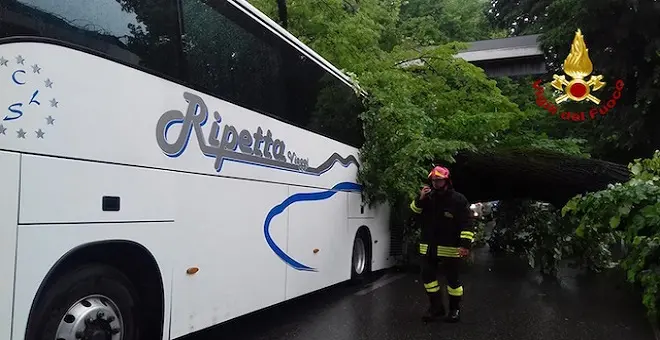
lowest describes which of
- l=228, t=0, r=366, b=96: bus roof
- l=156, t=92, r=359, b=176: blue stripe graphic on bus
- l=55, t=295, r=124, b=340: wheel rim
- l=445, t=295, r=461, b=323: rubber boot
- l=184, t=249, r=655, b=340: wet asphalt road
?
l=184, t=249, r=655, b=340: wet asphalt road

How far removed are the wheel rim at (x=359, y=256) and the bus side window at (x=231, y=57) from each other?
3.62 meters

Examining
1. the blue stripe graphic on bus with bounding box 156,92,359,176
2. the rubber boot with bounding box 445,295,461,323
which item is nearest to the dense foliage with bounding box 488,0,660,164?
the rubber boot with bounding box 445,295,461,323

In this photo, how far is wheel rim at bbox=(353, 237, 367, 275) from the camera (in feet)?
32.4

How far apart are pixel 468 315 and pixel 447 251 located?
4.36ft

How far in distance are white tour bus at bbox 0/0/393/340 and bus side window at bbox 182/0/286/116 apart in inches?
0.8

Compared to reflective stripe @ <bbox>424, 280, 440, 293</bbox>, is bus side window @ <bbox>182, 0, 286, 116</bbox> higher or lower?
higher

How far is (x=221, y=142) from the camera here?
5.50 metres

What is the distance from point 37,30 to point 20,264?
133 centimetres

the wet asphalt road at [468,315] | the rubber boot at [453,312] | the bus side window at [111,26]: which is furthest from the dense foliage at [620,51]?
the bus side window at [111,26]

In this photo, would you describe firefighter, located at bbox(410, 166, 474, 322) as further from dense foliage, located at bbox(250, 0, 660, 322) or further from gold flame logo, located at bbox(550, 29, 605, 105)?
gold flame logo, located at bbox(550, 29, 605, 105)

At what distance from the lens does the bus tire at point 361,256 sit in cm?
982

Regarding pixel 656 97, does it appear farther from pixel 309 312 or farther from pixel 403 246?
pixel 309 312

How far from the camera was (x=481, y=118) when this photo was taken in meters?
12.5

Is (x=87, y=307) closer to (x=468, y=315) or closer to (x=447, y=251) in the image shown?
(x=447, y=251)
